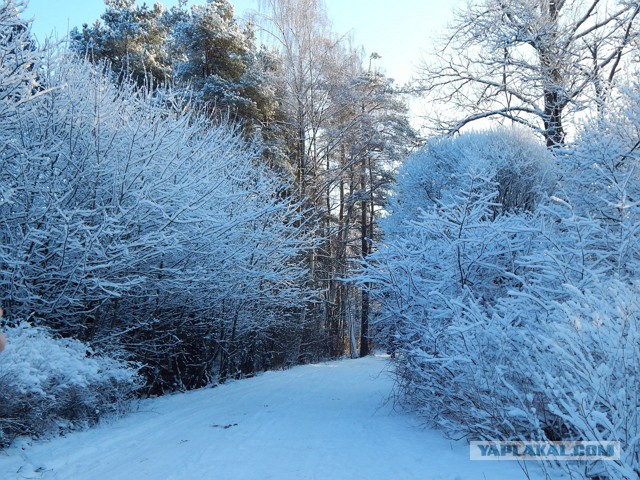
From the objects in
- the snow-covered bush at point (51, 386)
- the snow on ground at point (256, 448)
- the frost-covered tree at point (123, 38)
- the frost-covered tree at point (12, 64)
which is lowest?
the snow on ground at point (256, 448)

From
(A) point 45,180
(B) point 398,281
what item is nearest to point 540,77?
(B) point 398,281

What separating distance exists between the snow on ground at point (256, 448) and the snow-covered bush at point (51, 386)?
241 millimetres

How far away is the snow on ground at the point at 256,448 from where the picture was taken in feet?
14.6

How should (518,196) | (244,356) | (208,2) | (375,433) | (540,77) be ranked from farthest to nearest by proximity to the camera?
1. (208,2)
2. (244,356)
3. (540,77)
4. (518,196)
5. (375,433)

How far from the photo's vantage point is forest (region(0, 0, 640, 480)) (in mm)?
4457

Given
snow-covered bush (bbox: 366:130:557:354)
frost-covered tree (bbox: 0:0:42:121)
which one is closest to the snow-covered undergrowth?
snow-covered bush (bbox: 366:130:557:354)

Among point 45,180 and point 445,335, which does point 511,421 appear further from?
point 45,180

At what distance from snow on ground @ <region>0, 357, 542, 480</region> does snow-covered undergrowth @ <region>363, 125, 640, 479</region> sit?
1.64ft

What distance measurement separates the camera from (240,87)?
18688 mm

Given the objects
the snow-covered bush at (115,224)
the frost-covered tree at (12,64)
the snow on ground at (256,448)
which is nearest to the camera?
the snow on ground at (256,448)

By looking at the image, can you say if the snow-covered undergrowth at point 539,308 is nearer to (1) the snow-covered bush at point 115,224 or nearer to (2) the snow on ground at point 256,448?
(2) the snow on ground at point 256,448

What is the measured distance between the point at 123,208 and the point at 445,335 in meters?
5.35

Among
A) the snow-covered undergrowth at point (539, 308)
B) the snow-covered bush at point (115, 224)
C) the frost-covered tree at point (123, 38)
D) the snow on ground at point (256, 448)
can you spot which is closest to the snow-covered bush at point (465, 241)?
the snow-covered undergrowth at point (539, 308)

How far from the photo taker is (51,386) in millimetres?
5754
